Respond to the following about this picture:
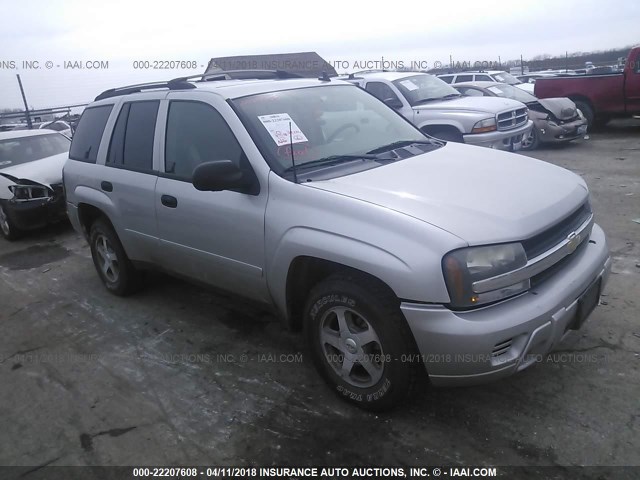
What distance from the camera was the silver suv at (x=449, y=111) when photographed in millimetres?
8289

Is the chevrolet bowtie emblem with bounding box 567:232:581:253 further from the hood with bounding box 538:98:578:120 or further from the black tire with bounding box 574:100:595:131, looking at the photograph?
the black tire with bounding box 574:100:595:131

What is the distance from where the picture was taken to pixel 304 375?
3.35 m

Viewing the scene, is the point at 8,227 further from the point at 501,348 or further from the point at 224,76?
the point at 501,348

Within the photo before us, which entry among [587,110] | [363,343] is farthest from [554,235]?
[587,110]

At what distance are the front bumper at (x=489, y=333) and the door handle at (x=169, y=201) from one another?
195 cm

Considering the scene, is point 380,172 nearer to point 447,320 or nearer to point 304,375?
point 447,320

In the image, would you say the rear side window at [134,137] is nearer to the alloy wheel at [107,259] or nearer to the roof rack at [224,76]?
the roof rack at [224,76]

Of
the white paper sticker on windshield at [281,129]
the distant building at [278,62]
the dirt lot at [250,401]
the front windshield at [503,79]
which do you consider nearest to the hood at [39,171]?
the dirt lot at [250,401]

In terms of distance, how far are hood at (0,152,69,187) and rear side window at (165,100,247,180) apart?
172 inches

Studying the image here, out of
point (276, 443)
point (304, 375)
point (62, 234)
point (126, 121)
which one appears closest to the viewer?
point (276, 443)

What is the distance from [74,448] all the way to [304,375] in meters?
1.39

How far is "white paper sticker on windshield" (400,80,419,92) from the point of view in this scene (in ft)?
29.9

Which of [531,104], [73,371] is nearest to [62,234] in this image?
[73,371]

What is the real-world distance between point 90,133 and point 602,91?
1150 cm
